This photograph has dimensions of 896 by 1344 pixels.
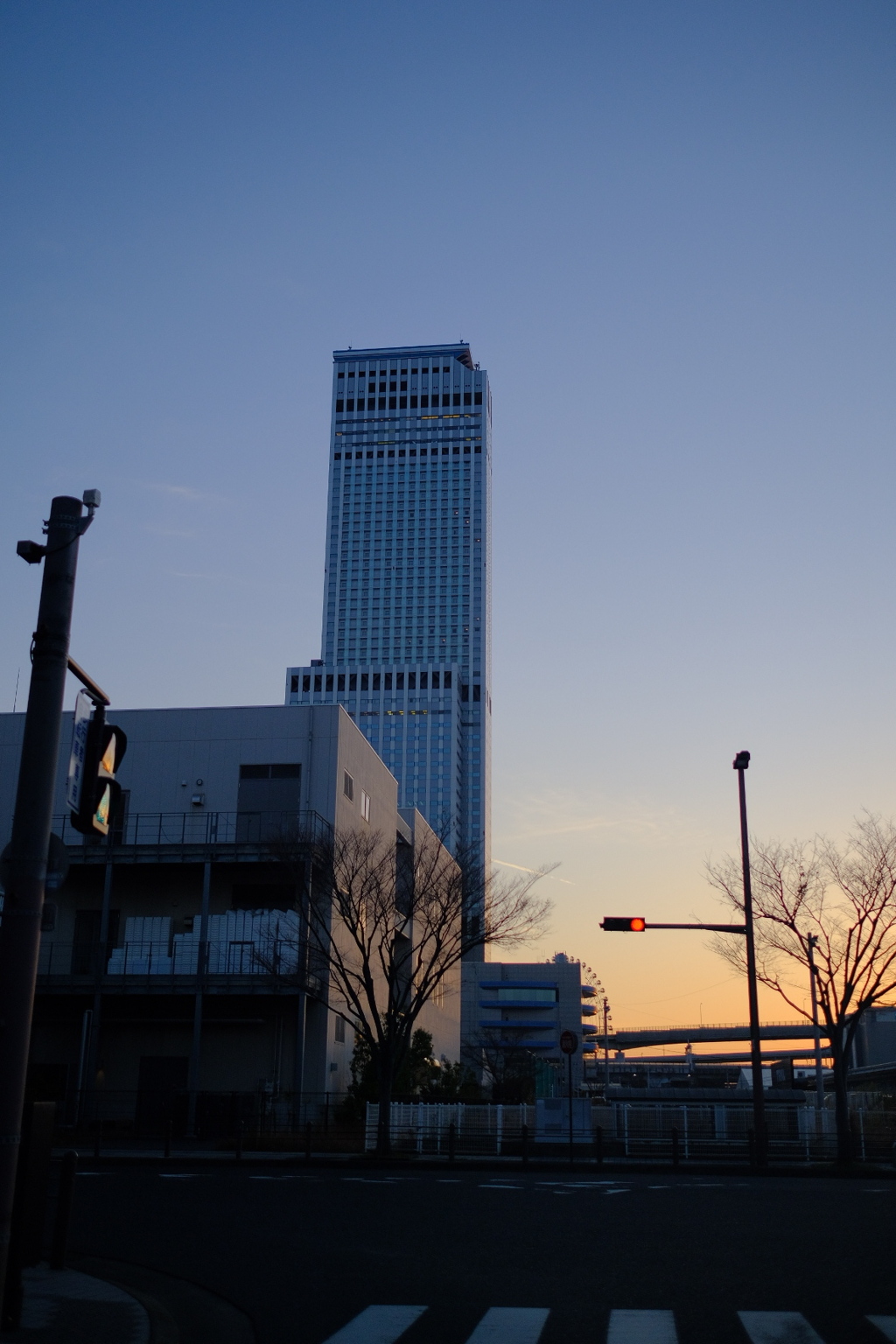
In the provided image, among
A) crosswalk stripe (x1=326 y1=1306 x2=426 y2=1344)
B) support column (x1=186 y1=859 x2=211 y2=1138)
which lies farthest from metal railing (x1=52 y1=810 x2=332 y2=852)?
crosswalk stripe (x1=326 y1=1306 x2=426 y2=1344)

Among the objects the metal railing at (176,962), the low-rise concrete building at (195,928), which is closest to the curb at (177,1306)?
the low-rise concrete building at (195,928)

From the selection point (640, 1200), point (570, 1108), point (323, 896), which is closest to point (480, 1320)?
point (640, 1200)

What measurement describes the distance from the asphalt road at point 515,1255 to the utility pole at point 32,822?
90.8 inches

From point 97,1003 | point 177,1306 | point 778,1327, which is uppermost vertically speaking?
point 97,1003

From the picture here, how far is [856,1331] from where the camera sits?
8055 millimetres

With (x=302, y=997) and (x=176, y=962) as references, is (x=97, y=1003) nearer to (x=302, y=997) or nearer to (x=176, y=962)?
(x=176, y=962)

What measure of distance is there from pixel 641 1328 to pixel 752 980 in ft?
70.5

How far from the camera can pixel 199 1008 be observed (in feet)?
117

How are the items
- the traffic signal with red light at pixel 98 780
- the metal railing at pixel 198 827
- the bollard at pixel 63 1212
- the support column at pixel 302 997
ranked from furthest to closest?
the metal railing at pixel 198 827 → the support column at pixel 302 997 → the bollard at pixel 63 1212 → the traffic signal with red light at pixel 98 780

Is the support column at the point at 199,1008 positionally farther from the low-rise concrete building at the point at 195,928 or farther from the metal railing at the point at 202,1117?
the metal railing at the point at 202,1117

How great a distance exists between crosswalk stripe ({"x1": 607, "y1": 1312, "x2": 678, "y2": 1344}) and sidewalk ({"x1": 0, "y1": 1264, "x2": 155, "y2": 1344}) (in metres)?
2.84

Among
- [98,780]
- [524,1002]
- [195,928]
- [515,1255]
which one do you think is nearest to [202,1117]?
[195,928]

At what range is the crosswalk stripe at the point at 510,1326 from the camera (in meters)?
7.80

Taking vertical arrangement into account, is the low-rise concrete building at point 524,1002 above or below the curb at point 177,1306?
above
